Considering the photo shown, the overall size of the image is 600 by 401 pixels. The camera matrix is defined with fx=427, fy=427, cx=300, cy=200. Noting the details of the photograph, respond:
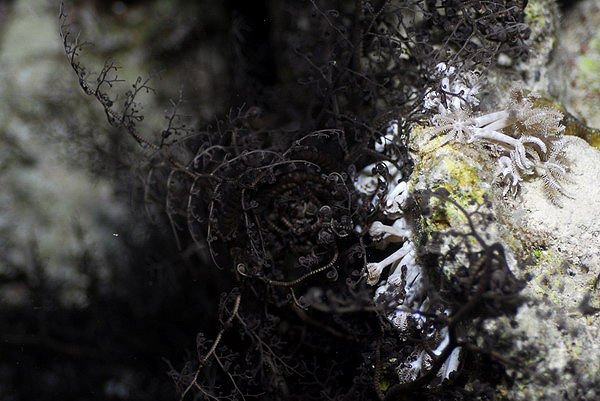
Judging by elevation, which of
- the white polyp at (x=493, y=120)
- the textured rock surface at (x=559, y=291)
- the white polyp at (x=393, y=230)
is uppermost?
the white polyp at (x=493, y=120)

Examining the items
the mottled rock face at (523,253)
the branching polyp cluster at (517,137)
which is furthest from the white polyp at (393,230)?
the branching polyp cluster at (517,137)

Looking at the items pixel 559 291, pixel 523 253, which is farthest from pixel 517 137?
pixel 559 291

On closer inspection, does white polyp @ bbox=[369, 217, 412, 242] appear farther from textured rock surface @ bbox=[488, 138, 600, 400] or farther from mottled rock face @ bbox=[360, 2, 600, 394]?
textured rock surface @ bbox=[488, 138, 600, 400]

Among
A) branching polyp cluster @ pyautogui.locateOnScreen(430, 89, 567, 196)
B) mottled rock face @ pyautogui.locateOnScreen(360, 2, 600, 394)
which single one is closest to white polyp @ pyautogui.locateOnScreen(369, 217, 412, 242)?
mottled rock face @ pyautogui.locateOnScreen(360, 2, 600, 394)

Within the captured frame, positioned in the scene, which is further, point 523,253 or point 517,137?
point 517,137

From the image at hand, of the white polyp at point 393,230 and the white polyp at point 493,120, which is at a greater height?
the white polyp at point 493,120

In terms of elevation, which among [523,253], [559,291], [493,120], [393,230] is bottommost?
[559,291]

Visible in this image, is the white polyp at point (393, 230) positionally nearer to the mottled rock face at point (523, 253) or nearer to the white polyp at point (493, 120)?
the mottled rock face at point (523, 253)

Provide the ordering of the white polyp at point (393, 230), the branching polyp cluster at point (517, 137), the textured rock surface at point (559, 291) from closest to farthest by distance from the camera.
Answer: the textured rock surface at point (559, 291) → the branching polyp cluster at point (517, 137) → the white polyp at point (393, 230)


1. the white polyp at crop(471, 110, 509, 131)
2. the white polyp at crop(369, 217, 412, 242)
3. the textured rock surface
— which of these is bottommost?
the textured rock surface

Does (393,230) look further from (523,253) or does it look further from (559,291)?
(559,291)

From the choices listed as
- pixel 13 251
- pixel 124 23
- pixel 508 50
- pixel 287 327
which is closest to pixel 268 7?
pixel 124 23

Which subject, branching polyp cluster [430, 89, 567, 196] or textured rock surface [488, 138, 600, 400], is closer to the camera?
textured rock surface [488, 138, 600, 400]
